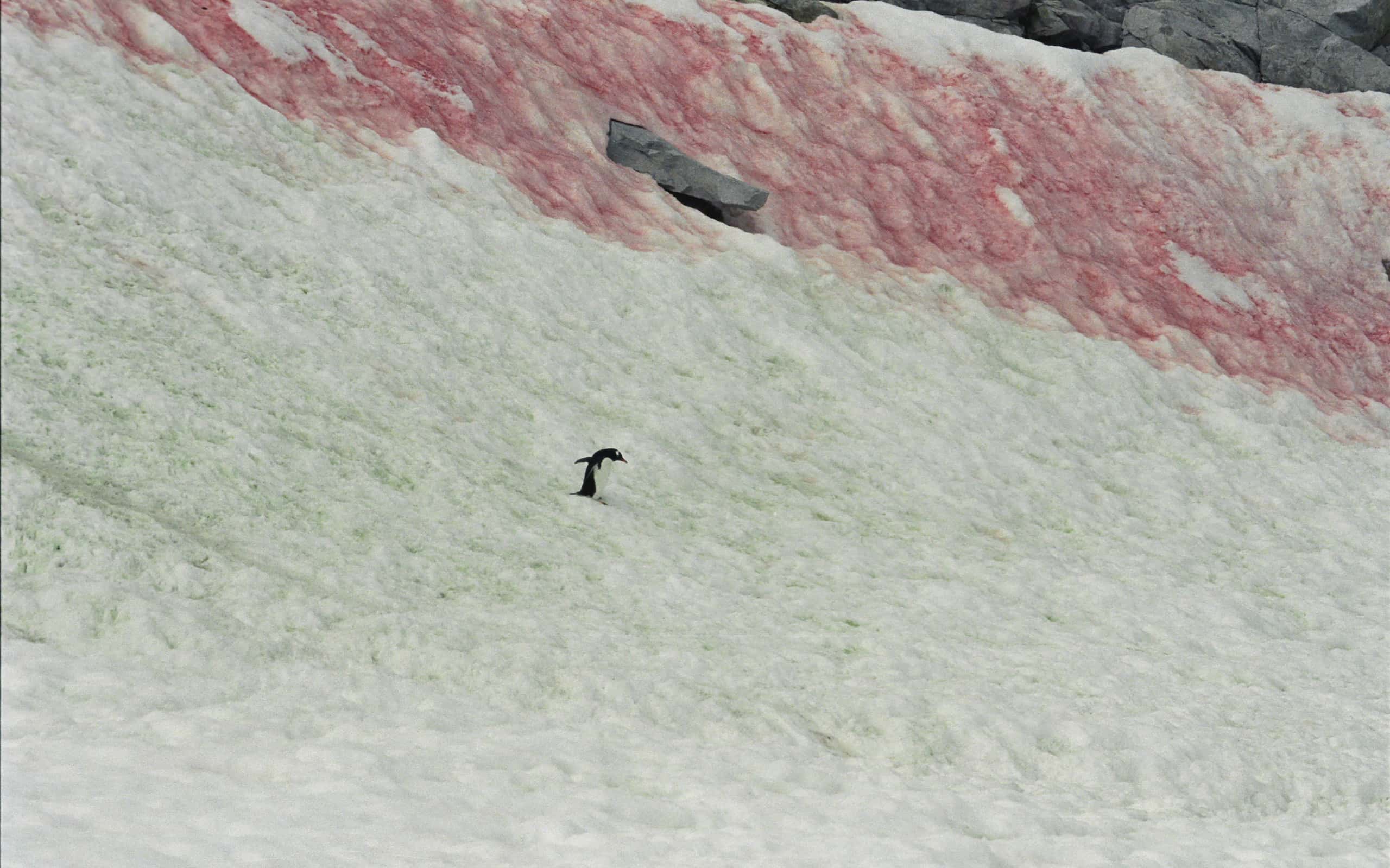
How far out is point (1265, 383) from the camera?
24.1m

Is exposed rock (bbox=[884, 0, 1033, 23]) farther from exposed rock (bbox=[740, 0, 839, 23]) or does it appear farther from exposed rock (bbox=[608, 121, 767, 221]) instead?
exposed rock (bbox=[608, 121, 767, 221])

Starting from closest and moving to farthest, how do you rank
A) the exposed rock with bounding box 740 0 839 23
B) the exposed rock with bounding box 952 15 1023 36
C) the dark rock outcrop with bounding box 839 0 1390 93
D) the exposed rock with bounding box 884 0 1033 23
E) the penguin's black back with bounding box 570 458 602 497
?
the penguin's black back with bounding box 570 458 602 497 → the exposed rock with bounding box 740 0 839 23 → the exposed rock with bounding box 884 0 1033 23 → the exposed rock with bounding box 952 15 1023 36 → the dark rock outcrop with bounding box 839 0 1390 93

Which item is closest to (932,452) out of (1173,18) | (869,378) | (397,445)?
(869,378)

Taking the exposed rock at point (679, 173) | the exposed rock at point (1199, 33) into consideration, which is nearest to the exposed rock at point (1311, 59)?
the exposed rock at point (1199, 33)

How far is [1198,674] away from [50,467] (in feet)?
39.0

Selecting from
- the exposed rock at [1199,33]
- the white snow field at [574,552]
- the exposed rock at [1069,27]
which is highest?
the exposed rock at [1199,33]

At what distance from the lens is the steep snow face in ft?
68.1

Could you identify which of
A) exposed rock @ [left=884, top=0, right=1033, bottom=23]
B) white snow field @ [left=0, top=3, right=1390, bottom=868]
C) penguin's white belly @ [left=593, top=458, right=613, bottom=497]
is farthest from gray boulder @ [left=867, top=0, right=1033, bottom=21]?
penguin's white belly @ [left=593, top=458, right=613, bottom=497]

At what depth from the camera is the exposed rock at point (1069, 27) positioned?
36094mm

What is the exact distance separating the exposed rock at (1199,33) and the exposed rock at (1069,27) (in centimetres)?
83

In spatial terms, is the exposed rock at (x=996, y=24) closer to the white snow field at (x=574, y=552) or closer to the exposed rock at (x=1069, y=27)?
the exposed rock at (x=1069, y=27)

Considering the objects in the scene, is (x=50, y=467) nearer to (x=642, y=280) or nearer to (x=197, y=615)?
(x=197, y=615)

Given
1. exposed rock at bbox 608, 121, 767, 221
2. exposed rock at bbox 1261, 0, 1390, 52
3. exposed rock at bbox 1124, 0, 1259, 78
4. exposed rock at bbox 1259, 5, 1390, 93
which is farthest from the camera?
exposed rock at bbox 1261, 0, 1390, 52

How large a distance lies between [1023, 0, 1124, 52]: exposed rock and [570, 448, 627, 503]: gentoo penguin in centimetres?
2657
